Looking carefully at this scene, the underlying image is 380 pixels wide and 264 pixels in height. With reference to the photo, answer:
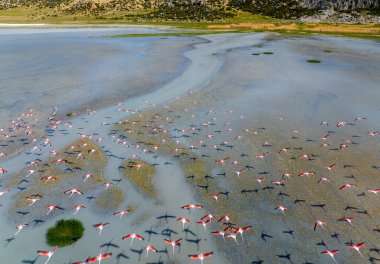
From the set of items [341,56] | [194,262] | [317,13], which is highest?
[317,13]

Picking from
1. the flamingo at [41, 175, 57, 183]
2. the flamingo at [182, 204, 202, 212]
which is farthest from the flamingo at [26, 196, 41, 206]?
the flamingo at [182, 204, 202, 212]

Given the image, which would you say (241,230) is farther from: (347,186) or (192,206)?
(347,186)

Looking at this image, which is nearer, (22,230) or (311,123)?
(22,230)

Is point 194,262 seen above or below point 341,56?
below

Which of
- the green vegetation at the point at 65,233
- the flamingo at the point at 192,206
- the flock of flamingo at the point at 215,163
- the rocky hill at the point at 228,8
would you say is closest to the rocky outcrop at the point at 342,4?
the rocky hill at the point at 228,8

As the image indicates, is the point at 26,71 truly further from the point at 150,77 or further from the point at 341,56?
the point at 341,56

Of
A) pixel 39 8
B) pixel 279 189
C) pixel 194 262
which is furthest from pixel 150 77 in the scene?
pixel 39 8

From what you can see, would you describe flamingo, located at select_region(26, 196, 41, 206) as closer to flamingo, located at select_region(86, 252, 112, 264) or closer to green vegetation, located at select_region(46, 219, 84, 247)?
green vegetation, located at select_region(46, 219, 84, 247)
